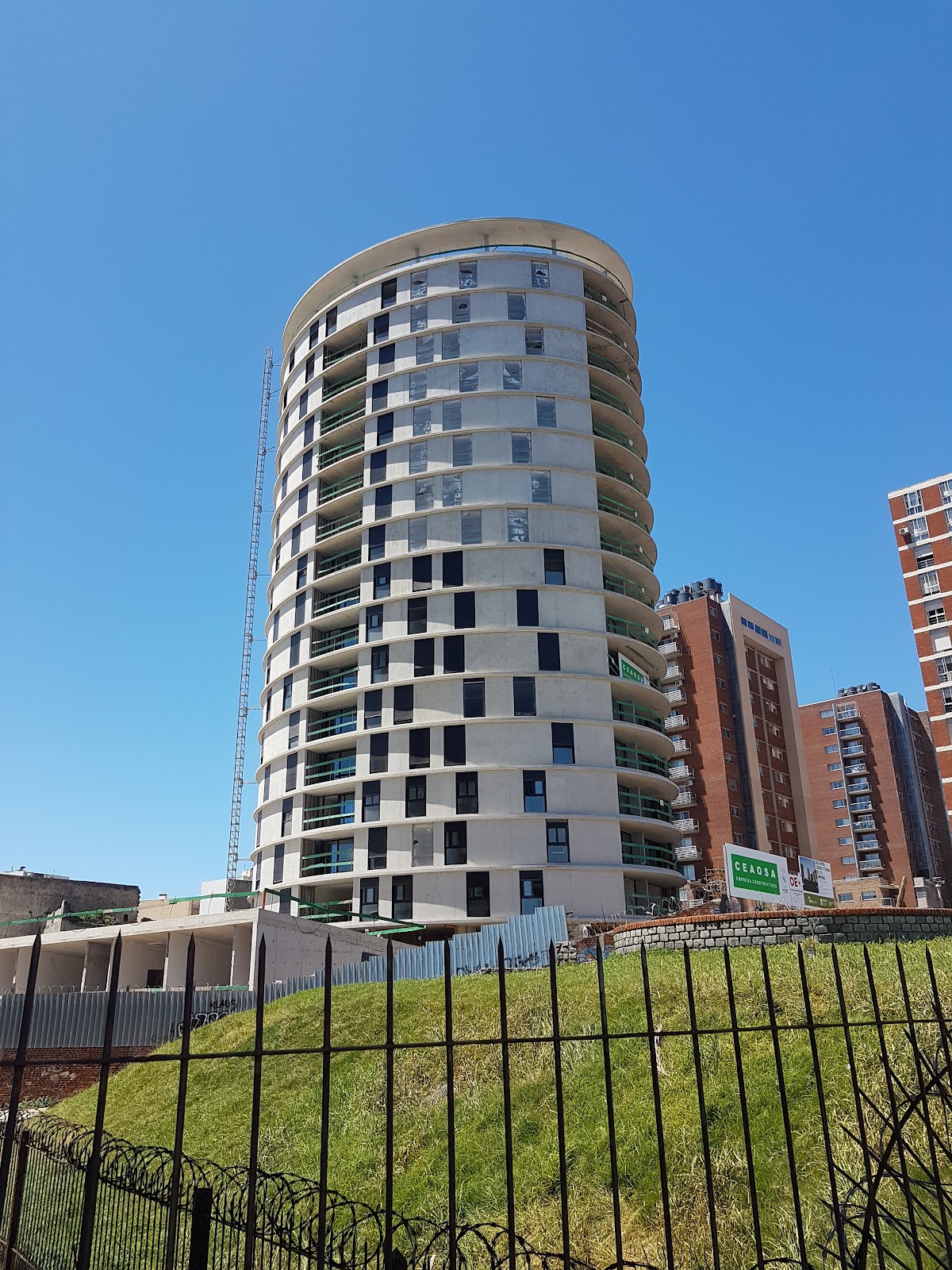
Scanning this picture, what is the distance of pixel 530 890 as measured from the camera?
44656mm

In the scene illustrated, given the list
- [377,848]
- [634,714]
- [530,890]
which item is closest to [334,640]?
[377,848]

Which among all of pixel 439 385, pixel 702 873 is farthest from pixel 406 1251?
pixel 702 873

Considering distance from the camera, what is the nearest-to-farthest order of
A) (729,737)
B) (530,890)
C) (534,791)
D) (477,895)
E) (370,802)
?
(530,890)
(477,895)
(534,791)
(370,802)
(729,737)

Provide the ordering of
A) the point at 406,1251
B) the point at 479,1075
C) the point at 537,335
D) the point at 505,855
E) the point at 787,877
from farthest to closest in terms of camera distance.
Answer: the point at 537,335, the point at 505,855, the point at 787,877, the point at 479,1075, the point at 406,1251

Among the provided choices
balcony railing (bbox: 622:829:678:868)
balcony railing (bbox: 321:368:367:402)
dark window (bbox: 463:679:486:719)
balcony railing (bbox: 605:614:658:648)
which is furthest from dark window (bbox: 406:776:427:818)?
balcony railing (bbox: 321:368:367:402)

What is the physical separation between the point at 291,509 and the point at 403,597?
12207mm

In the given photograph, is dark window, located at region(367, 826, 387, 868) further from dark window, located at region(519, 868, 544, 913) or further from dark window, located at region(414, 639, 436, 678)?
dark window, located at region(414, 639, 436, 678)

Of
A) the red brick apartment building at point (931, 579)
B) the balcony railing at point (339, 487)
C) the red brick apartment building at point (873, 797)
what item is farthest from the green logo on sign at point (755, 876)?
the red brick apartment building at point (873, 797)

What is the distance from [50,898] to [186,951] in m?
27.6

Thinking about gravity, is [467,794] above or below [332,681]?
below

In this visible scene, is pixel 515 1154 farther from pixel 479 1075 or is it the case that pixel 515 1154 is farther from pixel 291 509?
pixel 291 509

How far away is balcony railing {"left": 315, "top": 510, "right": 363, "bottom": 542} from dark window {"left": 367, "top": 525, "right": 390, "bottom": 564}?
5.40 ft

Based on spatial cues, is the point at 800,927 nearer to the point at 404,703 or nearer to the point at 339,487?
the point at 404,703

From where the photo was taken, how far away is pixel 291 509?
191 ft
